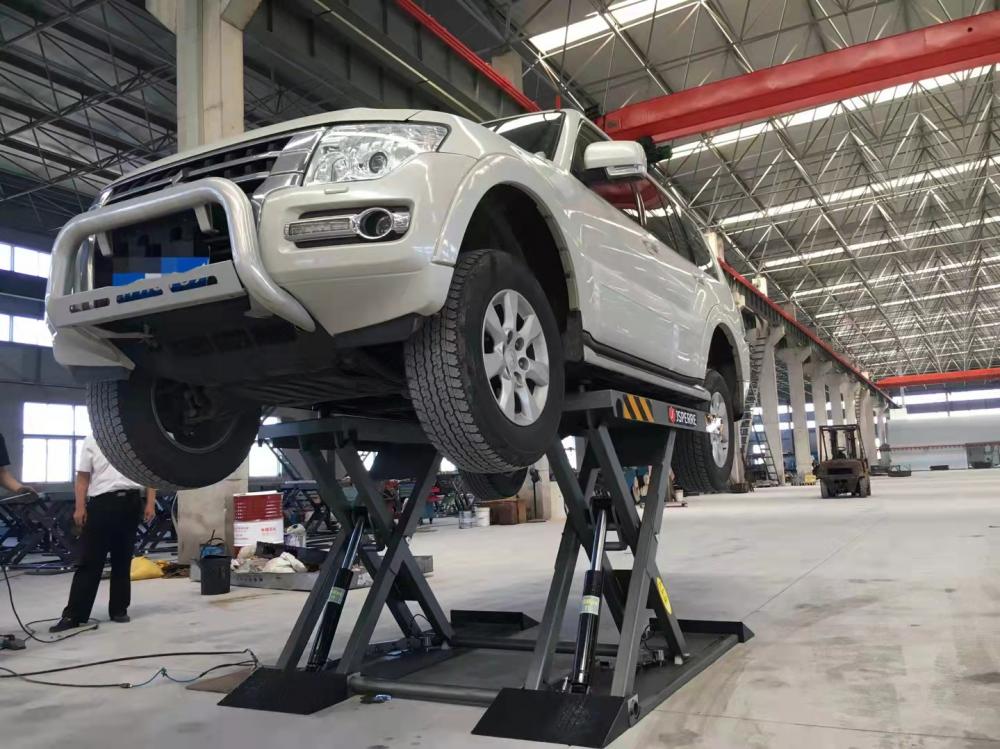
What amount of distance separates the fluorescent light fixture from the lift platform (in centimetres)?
1211

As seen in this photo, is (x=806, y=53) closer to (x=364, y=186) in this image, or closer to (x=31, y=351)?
(x=364, y=186)

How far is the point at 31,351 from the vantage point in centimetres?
1975

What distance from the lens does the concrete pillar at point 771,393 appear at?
83.3ft

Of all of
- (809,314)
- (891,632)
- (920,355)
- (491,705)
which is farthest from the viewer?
(920,355)

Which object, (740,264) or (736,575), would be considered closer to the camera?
(736,575)

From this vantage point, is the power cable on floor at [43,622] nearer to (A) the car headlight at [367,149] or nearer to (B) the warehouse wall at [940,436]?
(A) the car headlight at [367,149]

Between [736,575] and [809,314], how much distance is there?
30.6 m

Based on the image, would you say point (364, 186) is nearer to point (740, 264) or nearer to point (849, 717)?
point (849, 717)

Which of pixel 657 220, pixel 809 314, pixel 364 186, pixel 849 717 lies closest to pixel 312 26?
pixel 657 220

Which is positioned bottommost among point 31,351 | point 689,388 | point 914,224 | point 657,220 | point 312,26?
point 689,388

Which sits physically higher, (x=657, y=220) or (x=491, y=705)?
(x=657, y=220)

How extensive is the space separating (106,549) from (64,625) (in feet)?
1.66

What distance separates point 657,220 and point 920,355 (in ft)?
153

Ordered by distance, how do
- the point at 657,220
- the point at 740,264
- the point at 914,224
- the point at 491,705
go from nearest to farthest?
the point at 491,705, the point at 657,220, the point at 914,224, the point at 740,264
